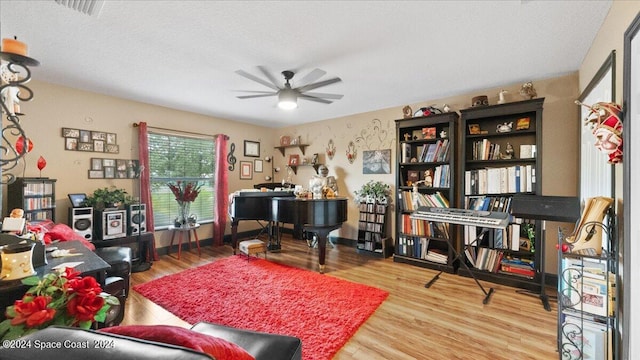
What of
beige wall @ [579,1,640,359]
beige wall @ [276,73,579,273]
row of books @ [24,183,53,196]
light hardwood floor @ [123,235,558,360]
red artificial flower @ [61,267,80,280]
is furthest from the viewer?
beige wall @ [276,73,579,273]

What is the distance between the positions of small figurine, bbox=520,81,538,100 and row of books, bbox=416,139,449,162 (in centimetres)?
97

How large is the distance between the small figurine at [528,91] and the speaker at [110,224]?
17.3 ft

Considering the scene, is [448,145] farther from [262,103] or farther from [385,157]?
[262,103]

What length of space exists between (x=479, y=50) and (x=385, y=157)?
2188mm

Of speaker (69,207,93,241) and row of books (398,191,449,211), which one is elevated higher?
row of books (398,191,449,211)

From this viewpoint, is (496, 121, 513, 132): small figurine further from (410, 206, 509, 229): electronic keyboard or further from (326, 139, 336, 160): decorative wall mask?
(326, 139, 336, 160): decorative wall mask

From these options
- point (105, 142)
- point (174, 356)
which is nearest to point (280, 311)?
point (174, 356)

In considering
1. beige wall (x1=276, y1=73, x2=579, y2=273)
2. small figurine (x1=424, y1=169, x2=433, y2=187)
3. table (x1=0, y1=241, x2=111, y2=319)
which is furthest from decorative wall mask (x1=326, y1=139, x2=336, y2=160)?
table (x1=0, y1=241, x2=111, y2=319)

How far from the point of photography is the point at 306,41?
225cm

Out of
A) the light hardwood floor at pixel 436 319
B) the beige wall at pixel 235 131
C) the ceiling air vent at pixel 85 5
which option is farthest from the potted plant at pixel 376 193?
the ceiling air vent at pixel 85 5

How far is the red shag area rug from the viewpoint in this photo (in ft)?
7.08

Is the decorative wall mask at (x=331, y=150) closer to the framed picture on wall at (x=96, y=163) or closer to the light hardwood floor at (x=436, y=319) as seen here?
the light hardwood floor at (x=436, y=319)

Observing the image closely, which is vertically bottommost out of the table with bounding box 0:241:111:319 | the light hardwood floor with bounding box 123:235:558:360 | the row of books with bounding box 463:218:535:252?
the light hardwood floor with bounding box 123:235:558:360

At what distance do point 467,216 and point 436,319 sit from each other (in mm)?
1118
